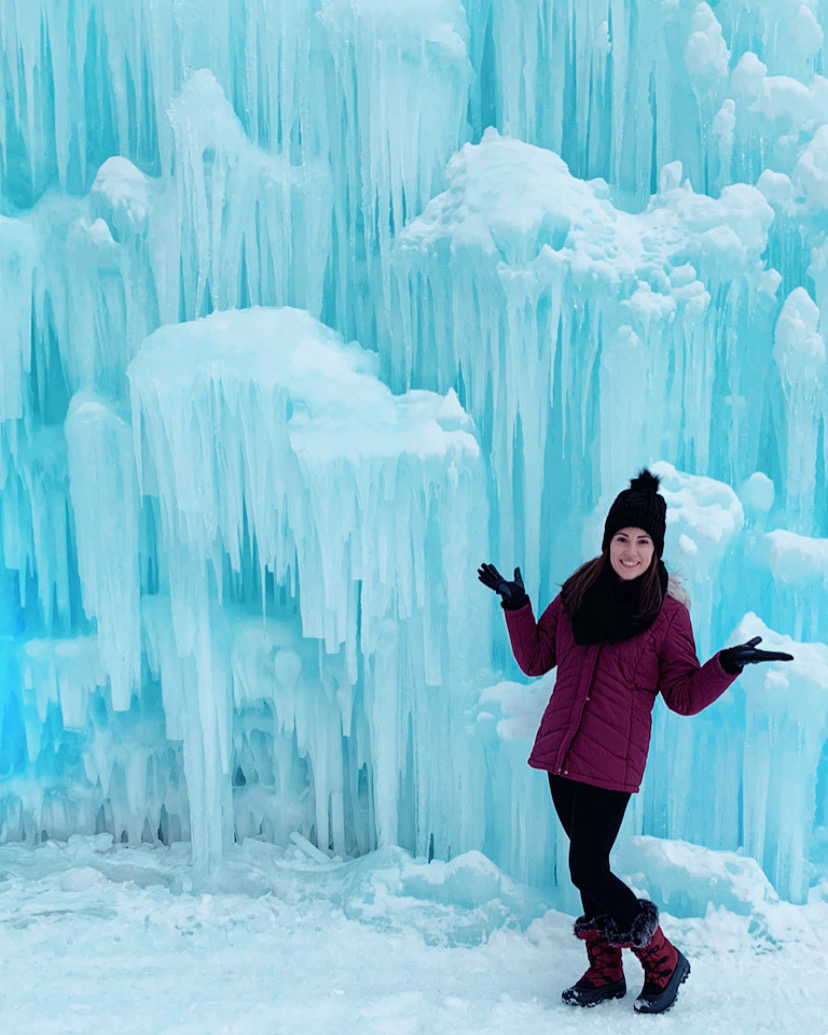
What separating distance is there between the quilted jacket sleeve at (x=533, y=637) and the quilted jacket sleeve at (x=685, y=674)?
0.43 m

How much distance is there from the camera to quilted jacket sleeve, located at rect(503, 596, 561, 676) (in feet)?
10.9

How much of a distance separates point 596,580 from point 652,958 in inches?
49.2

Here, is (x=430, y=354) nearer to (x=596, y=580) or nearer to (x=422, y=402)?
(x=422, y=402)

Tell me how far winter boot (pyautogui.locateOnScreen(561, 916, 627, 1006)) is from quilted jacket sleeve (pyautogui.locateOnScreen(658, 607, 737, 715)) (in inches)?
32.1

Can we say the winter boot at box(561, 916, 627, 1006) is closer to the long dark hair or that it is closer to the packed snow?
the packed snow

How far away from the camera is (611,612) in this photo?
3.02m

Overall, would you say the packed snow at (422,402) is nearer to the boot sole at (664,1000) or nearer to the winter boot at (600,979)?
the winter boot at (600,979)

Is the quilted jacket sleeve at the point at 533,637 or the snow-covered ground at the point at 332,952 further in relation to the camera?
the quilted jacket sleeve at the point at 533,637

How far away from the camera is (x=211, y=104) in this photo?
4113 mm

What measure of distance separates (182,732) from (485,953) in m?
1.75

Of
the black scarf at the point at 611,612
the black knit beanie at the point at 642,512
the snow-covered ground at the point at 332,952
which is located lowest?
the snow-covered ground at the point at 332,952

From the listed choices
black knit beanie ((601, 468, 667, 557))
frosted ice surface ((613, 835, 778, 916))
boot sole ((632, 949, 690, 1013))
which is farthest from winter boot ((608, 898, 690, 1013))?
black knit beanie ((601, 468, 667, 557))

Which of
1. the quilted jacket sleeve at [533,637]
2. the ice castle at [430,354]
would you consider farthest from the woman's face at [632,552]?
the ice castle at [430,354]

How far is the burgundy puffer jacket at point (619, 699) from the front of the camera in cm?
295
